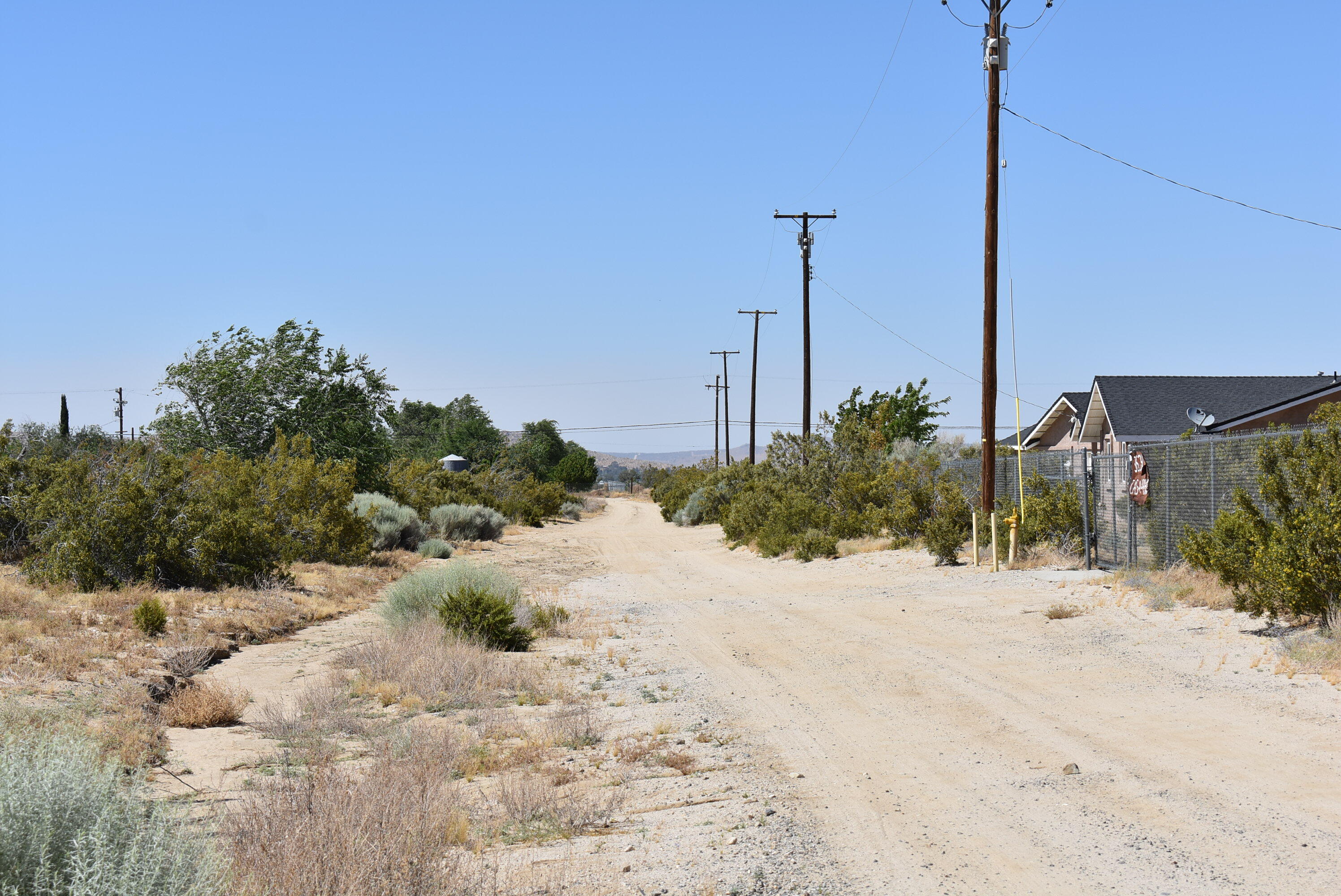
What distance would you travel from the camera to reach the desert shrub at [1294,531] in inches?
406

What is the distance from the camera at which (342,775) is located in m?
7.20

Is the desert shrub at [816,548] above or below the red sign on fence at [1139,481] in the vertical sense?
below

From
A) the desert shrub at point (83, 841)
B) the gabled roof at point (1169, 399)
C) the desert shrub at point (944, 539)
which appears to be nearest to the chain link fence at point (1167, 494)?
the desert shrub at point (944, 539)

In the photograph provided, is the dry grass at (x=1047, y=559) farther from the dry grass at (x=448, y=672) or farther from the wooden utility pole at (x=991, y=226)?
the dry grass at (x=448, y=672)

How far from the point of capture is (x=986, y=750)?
25.9 ft

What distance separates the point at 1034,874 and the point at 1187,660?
6.48 metres

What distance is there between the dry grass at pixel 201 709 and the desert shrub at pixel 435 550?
2027 cm

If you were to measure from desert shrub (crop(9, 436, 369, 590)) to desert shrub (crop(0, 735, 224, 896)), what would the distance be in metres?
14.9

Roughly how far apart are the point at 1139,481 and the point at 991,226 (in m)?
6.64

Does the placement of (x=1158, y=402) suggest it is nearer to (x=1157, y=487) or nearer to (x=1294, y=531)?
(x=1157, y=487)

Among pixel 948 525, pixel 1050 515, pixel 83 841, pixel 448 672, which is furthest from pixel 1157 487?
pixel 83 841

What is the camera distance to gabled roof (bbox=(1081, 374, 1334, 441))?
36625mm

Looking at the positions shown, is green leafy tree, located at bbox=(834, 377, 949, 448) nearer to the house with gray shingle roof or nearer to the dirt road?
the house with gray shingle roof

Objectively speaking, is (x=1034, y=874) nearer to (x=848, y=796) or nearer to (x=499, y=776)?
(x=848, y=796)
